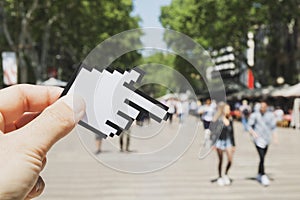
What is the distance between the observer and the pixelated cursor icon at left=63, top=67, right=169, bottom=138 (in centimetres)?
194

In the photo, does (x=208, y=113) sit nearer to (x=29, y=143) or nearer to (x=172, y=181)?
(x=172, y=181)

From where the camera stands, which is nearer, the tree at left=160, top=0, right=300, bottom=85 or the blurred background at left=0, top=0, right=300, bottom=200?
the blurred background at left=0, top=0, right=300, bottom=200

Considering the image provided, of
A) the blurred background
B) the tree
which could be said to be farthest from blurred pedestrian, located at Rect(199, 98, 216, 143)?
the tree

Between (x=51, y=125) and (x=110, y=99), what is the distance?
1.56 feet

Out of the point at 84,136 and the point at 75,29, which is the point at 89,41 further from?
the point at 84,136

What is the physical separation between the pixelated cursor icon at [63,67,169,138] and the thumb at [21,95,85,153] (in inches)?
8.4

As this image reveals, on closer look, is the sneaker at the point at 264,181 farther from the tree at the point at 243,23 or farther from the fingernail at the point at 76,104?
the tree at the point at 243,23

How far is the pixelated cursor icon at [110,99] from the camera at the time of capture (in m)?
1.94

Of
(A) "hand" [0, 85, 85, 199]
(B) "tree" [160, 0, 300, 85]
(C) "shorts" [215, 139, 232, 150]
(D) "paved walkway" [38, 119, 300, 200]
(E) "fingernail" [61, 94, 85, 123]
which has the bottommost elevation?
(D) "paved walkway" [38, 119, 300, 200]

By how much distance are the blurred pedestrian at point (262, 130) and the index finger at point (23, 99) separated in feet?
28.9

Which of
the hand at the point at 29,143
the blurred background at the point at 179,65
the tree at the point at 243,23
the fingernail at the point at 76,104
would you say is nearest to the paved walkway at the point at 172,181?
the blurred background at the point at 179,65

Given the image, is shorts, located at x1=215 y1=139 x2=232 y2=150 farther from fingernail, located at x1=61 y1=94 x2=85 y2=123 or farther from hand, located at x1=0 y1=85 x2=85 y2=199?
fingernail, located at x1=61 y1=94 x2=85 y2=123

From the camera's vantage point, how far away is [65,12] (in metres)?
37.4

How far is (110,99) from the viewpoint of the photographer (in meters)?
1.93
